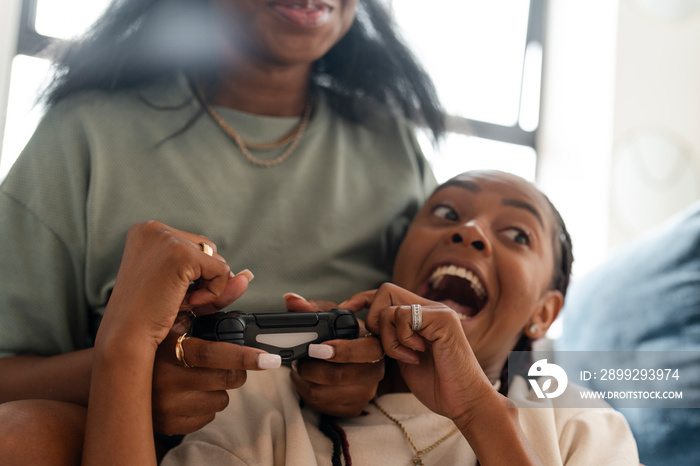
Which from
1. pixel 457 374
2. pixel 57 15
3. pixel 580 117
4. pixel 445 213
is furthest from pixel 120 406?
pixel 580 117

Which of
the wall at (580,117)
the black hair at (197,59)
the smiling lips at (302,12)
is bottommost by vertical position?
the wall at (580,117)

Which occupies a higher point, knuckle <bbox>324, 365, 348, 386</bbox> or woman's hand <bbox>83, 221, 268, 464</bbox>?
woman's hand <bbox>83, 221, 268, 464</bbox>

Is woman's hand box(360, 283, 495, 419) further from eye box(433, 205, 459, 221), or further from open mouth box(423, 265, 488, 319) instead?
eye box(433, 205, 459, 221)

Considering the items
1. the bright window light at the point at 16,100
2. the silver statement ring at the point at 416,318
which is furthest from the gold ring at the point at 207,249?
the bright window light at the point at 16,100

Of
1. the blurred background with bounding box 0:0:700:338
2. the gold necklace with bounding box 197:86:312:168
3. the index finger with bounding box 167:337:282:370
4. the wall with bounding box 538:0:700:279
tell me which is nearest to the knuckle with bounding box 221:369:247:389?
the index finger with bounding box 167:337:282:370

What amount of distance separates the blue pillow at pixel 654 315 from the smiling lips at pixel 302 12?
2.61 feet

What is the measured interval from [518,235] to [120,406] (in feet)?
2.21

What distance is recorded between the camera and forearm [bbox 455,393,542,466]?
2.35 feet

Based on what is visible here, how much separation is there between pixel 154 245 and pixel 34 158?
1.40ft

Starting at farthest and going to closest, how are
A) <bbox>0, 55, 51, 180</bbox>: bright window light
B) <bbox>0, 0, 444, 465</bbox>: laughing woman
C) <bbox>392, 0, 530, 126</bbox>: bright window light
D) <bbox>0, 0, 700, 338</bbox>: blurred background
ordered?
<bbox>392, 0, 530, 126</bbox>: bright window light, <bbox>0, 0, 700, 338</bbox>: blurred background, <bbox>0, 55, 51, 180</bbox>: bright window light, <bbox>0, 0, 444, 465</bbox>: laughing woman

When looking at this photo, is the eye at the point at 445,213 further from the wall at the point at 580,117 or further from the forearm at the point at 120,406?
the wall at the point at 580,117

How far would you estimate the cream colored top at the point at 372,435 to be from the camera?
0.81 meters

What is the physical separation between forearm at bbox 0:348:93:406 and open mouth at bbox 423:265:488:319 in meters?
0.53

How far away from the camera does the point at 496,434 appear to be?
2.38 ft
